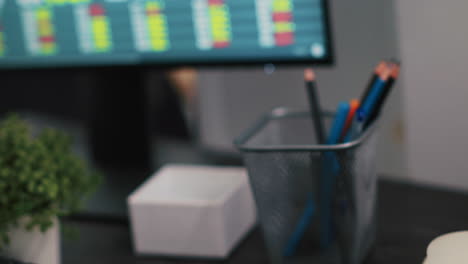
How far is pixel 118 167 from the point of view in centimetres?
96

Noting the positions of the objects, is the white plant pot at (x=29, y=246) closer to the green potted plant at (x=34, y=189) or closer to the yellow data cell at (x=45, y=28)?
the green potted plant at (x=34, y=189)

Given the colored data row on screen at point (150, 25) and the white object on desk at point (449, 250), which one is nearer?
the white object on desk at point (449, 250)

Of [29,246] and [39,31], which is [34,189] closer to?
[29,246]

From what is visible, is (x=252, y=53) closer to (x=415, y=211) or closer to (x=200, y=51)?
(x=200, y=51)

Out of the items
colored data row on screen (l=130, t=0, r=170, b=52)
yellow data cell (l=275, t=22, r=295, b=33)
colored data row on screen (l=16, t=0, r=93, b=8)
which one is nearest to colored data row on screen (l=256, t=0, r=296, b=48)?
yellow data cell (l=275, t=22, r=295, b=33)

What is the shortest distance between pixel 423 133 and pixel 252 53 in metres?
0.23

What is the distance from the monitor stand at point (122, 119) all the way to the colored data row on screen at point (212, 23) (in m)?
0.13

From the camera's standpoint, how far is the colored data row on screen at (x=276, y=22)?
0.77 meters

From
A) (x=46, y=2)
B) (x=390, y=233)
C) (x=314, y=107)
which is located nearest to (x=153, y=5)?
(x=46, y=2)

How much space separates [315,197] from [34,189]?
267mm

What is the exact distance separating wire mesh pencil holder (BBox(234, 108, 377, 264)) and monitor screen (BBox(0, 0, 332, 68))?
0.15m

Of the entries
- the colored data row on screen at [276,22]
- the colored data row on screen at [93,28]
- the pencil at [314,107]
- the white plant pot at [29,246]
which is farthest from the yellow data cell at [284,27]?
the white plant pot at [29,246]

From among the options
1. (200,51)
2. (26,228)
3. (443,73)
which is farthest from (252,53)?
(26,228)

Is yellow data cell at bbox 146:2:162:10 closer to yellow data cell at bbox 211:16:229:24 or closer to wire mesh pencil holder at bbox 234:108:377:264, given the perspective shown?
yellow data cell at bbox 211:16:229:24
